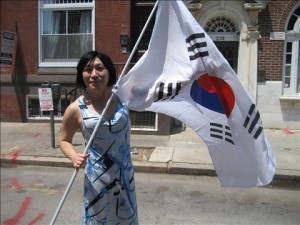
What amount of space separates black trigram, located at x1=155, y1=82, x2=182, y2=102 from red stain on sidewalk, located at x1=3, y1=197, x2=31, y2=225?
182cm

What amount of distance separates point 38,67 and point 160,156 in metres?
6.16

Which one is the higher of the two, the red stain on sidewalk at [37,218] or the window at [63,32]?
the window at [63,32]

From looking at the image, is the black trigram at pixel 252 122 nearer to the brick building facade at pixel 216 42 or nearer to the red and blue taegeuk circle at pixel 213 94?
the red and blue taegeuk circle at pixel 213 94

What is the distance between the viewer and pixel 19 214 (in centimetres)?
474

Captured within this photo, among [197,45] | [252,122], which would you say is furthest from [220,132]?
[197,45]

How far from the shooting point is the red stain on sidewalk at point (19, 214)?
3.70 meters

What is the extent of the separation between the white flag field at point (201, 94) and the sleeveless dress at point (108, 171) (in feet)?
0.85

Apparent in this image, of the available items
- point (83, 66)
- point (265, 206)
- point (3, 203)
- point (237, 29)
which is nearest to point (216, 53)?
point (83, 66)

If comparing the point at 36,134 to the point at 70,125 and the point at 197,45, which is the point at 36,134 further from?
the point at 197,45

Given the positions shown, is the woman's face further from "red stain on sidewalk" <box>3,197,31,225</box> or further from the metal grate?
the metal grate

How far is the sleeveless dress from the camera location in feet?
8.61

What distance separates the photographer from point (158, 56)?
9.51ft

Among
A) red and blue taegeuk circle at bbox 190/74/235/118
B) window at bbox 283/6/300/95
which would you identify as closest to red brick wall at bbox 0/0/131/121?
window at bbox 283/6/300/95

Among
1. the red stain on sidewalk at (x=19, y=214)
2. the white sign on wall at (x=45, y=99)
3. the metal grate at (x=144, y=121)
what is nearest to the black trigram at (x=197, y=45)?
the red stain on sidewalk at (x=19, y=214)
